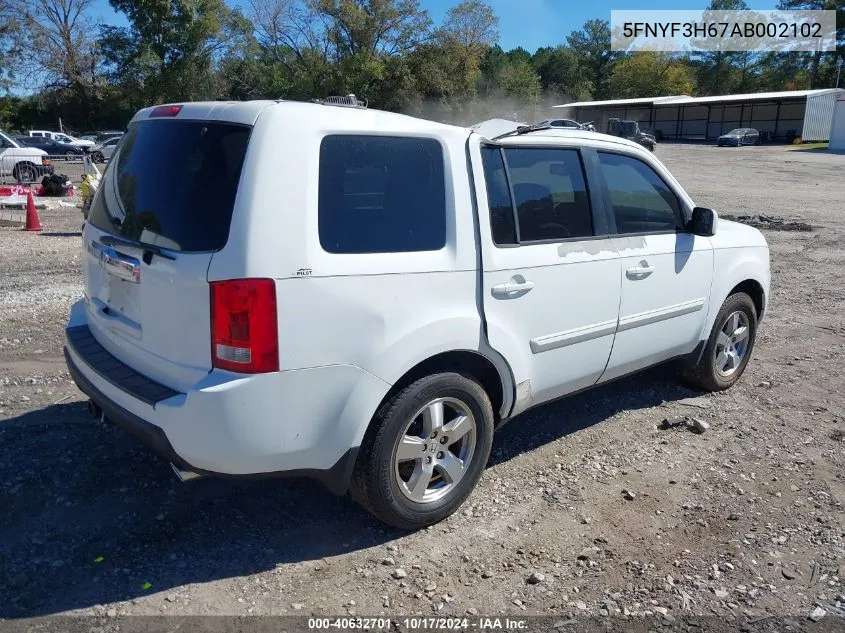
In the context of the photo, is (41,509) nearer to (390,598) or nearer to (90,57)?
(390,598)

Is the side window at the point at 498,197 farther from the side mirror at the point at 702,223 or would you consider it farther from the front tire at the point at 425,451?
the side mirror at the point at 702,223

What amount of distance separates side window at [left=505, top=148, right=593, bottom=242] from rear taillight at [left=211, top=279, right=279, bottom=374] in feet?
4.85

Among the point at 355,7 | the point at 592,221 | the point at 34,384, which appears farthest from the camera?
the point at 355,7

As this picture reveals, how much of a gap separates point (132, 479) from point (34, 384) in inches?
73.4

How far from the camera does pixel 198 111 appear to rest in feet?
10.4

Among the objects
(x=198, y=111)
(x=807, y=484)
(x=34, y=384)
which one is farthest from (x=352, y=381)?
(x=34, y=384)

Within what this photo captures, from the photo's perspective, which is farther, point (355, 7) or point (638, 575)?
point (355, 7)

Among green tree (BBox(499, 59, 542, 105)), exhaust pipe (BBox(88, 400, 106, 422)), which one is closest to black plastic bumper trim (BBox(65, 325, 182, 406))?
exhaust pipe (BBox(88, 400, 106, 422))

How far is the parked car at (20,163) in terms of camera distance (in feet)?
63.1

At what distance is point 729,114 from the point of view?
59500 mm

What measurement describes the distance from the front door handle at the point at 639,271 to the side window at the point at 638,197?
0.24m

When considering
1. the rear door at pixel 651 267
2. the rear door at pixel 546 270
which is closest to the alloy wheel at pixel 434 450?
the rear door at pixel 546 270

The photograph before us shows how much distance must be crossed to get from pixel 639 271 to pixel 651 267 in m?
0.14

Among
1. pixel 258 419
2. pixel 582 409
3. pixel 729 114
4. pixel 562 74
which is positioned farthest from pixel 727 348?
pixel 562 74
